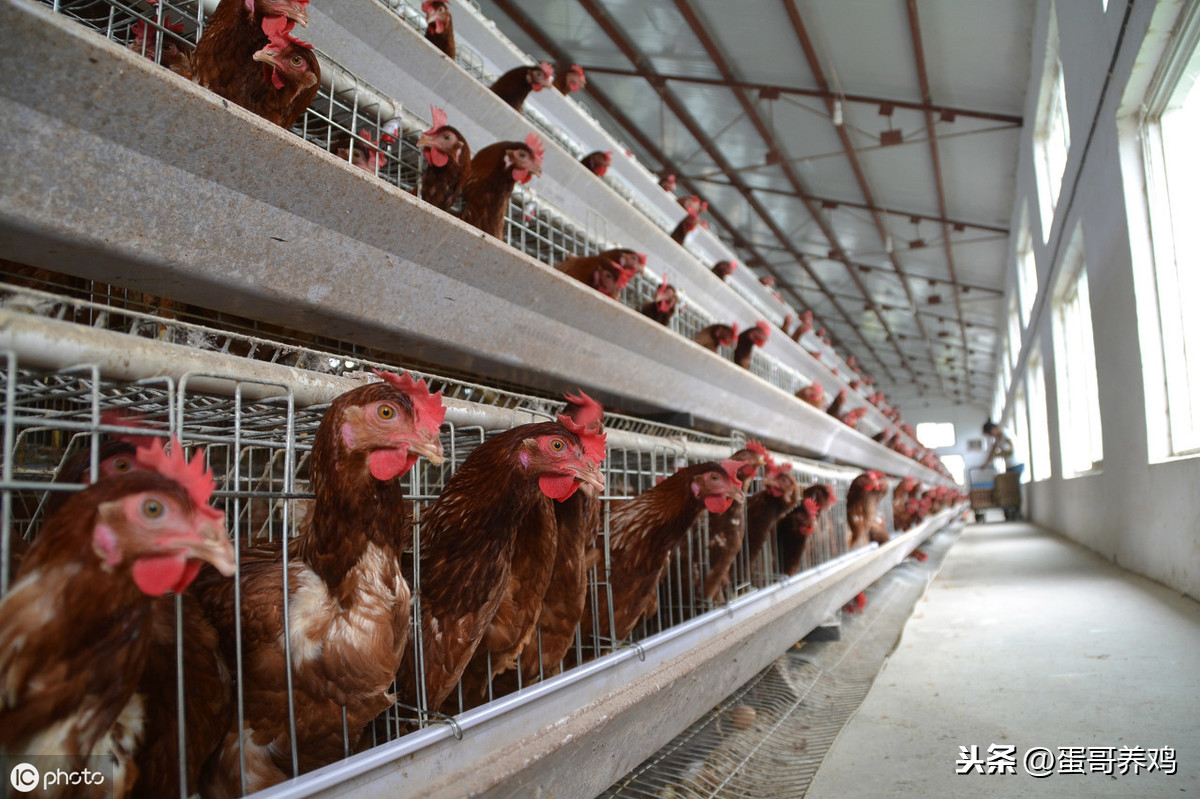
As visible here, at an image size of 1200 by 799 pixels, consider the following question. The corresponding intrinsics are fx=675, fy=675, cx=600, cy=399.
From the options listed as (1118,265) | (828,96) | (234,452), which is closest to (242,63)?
(234,452)

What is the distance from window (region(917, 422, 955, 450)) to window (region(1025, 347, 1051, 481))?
14789mm

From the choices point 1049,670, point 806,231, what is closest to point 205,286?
point 1049,670

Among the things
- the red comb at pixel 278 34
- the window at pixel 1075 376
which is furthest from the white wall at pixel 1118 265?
the red comb at pixel 278 34

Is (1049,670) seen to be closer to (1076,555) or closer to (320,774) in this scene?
(320,774)

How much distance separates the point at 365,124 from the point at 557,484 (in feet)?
4.56

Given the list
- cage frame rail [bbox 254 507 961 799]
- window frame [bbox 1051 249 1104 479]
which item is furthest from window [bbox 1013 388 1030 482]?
cage frame rail [bbox 254 507 961 799]

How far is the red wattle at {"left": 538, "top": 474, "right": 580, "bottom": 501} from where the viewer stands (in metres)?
1.25

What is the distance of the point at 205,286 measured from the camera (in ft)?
3.70

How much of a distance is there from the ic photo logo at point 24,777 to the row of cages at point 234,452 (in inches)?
5.4

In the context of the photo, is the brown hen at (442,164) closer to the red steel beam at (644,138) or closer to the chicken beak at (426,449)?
the chicken beak at (426,449)

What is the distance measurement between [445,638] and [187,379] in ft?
2.11

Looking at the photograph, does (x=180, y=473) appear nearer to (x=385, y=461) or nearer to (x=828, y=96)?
(x=385, y=461)

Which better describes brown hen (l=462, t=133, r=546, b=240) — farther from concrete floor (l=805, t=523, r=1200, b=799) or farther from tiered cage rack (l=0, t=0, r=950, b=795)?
concrete floor (l=805, t=523, r=1200, b=799)

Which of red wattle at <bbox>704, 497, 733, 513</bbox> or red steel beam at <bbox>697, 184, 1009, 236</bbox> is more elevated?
red steel beam at <bbox>697, 184, 1009, 236</bbox>
